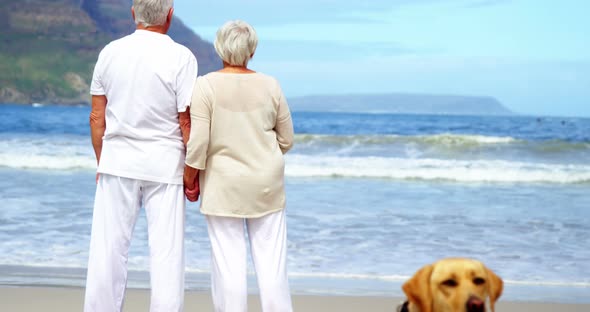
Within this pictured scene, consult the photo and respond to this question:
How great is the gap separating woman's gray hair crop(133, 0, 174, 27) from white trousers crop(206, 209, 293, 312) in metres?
Answer: 0.82

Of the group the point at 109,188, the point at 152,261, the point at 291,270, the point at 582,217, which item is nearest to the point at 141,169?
the point at 109,188

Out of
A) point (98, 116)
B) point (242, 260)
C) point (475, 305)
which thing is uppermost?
point (98, 116)

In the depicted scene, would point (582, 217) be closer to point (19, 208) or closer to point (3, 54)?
point (19, 208)

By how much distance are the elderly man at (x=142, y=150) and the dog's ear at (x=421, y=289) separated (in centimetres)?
116

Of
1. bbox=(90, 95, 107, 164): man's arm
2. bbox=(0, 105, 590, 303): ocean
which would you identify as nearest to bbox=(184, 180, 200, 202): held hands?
bbox=(90, 95, 107, 164): man's arm

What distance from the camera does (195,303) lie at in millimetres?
4492

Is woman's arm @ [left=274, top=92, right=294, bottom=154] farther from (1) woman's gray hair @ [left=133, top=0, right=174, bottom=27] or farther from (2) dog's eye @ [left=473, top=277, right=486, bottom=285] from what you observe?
(2) dog's eye @ [left=473, top=277, right=486, bottom=285]

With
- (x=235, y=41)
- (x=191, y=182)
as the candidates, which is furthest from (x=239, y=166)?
(x=235, y=41)

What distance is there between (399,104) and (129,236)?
31.5 metres

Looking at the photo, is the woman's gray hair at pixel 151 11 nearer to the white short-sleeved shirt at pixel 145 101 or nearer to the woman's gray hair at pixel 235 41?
the white short-sleeved shirt at pixel 145 101

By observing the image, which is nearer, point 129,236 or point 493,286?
point 493,286

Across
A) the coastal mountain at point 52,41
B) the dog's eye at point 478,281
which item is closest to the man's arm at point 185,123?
the dog's eye at point 478,281

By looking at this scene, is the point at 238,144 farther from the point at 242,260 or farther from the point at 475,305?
the point at 475,305

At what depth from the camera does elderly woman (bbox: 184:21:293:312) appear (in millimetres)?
3205
